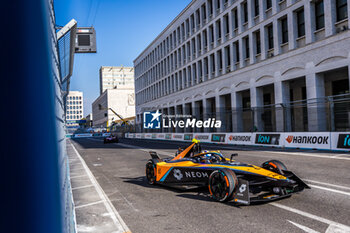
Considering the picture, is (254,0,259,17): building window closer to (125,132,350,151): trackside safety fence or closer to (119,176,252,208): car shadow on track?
(125,132,350,151): trackside safety fence

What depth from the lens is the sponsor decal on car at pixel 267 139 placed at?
19.8 m

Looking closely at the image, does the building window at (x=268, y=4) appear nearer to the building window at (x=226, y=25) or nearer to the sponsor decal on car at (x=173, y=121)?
the building window at (x=226, y=25)

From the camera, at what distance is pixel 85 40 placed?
1616cm

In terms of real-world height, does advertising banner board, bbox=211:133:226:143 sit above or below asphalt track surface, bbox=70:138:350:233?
above

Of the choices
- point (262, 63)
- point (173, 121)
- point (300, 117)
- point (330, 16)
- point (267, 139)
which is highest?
point (330, 16)

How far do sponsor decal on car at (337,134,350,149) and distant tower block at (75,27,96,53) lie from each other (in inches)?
538

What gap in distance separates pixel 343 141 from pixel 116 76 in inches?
6494

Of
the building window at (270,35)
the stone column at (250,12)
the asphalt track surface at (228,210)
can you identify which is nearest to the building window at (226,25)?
the stone column at (250,12)

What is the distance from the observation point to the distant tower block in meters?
15.9

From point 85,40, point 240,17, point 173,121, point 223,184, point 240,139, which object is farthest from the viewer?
point 173,121

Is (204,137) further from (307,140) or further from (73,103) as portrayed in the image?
(73,103)

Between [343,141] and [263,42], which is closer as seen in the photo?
[343,141]

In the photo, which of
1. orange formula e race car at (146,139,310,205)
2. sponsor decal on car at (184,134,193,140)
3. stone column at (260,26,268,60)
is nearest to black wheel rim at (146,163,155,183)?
orange formula e race car at (146,139,310,205)

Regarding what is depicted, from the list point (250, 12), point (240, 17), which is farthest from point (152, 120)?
point (250, 12)
